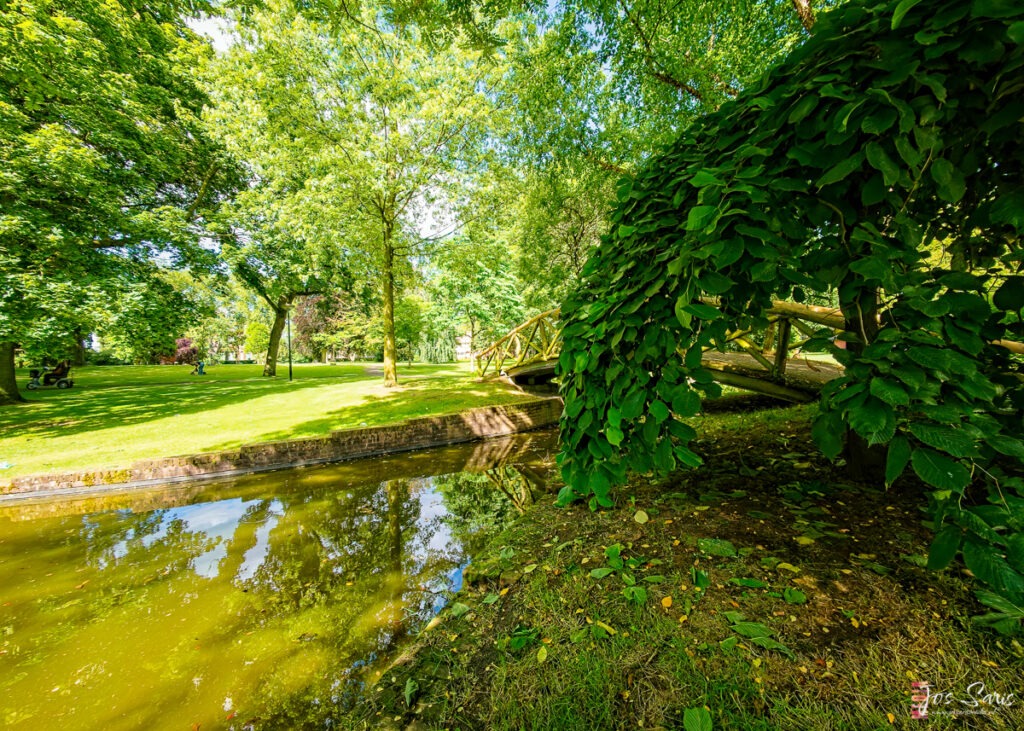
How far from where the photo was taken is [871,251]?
4.24ft

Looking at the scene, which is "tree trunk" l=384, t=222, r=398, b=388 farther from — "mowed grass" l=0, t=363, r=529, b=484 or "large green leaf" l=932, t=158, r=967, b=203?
"large green leaf" l=932, t=158, r=967, b=203

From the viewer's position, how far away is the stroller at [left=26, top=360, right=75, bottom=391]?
14.8m

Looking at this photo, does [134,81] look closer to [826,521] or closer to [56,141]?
[56,141]

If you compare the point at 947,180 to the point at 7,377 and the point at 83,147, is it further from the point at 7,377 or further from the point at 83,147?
the point at 7,377

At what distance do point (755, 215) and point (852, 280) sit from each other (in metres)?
0.45

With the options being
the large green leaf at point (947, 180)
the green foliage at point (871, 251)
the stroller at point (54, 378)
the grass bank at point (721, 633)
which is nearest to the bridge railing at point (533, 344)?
the grass bank at point (721, 633)

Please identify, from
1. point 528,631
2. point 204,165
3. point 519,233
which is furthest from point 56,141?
point 528,631

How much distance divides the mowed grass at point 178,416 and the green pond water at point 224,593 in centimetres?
155

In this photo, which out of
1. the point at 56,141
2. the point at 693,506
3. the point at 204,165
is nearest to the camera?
the point at 693,506

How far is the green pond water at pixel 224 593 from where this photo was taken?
2.11 meters

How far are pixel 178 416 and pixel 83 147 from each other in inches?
277

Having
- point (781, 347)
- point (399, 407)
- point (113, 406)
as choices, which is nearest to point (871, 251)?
point (781, 347)

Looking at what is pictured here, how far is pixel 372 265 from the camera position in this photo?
43.9 feet

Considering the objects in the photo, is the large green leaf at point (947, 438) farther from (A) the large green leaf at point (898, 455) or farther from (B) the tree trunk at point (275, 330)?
(B) the tree trunk at point (275, 330)
